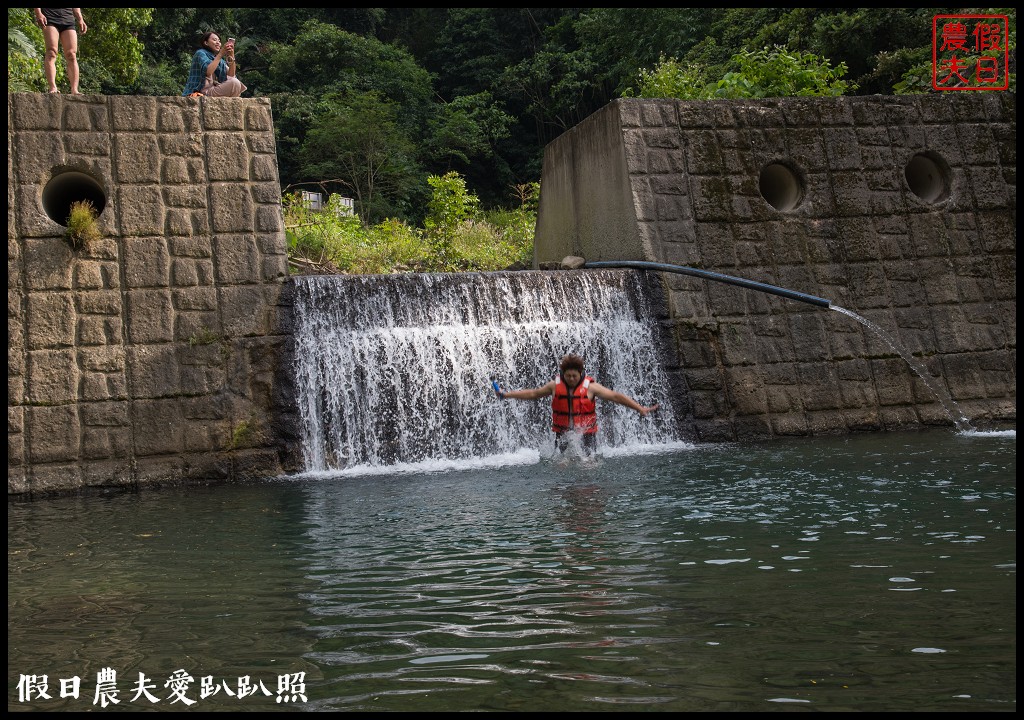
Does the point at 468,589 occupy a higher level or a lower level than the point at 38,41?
lower

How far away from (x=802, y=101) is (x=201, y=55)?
6.61 metres

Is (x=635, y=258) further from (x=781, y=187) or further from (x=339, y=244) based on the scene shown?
(x=339, y=244)

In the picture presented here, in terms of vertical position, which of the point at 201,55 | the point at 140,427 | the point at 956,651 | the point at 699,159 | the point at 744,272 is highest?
the point at 201,55

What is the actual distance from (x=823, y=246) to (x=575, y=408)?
4.13m

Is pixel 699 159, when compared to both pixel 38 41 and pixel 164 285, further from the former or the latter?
pixel 38 41

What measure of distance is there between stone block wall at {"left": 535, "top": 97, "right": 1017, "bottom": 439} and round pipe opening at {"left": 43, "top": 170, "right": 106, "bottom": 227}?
542 centimetres

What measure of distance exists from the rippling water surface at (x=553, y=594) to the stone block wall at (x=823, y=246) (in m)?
2.68

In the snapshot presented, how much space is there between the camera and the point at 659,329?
35.3 feet

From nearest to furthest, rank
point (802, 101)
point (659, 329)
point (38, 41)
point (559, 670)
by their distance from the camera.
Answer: point (559, 670) < point (659, 329) < point (802, 101) < point (38, 41)

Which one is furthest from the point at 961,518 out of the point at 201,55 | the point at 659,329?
the point at 201,55

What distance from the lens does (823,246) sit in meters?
11.3

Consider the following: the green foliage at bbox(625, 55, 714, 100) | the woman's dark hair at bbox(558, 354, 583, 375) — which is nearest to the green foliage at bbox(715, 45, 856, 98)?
the green foliage at bbox(625, 55, 714, 100)

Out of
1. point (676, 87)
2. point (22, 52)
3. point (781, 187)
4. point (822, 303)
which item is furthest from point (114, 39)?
point (822, 303)

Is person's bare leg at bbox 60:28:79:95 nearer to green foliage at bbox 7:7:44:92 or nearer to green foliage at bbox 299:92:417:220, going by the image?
green foliage at bbox 7:7:44:92
